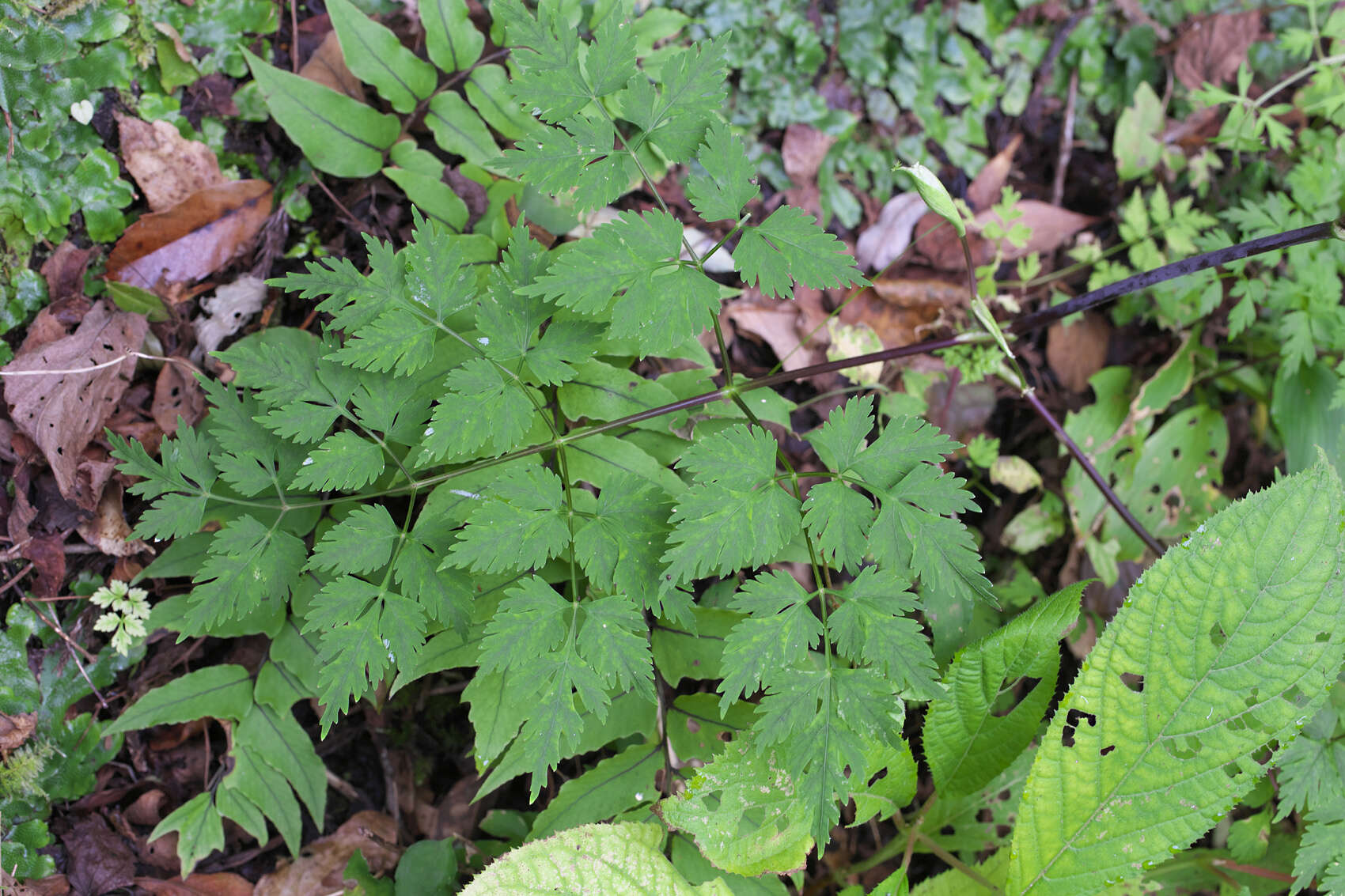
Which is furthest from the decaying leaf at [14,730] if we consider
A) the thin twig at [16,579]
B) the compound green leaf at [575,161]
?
the compound green leaf at [575,161]

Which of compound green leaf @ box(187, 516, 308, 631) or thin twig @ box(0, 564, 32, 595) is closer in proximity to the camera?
compound green leaf @ box(187, 516, 308, 631)

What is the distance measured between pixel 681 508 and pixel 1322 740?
200 cm

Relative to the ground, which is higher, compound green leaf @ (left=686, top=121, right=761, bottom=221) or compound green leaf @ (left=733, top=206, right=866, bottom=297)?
compound green leaf @ (left=686, top=121, right=761, bottom=221)

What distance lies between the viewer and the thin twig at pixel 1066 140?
3.32 metres

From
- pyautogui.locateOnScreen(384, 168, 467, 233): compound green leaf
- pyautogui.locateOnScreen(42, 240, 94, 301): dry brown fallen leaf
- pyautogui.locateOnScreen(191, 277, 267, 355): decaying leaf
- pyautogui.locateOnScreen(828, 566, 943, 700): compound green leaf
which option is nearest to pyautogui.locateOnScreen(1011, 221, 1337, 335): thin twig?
pyautogui.locateOnScreen(828, 566, 943, 700): compound green leaf

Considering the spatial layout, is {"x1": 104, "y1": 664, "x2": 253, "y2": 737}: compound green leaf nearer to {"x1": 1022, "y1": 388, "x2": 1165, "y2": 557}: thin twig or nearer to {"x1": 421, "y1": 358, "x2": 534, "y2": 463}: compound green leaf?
{"x1": 421, "y1": 358, "x2": 534, "y2": 463}: compound green leaf

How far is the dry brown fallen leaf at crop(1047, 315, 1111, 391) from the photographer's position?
3164 millimetres

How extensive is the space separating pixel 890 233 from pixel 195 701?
2.76 metres

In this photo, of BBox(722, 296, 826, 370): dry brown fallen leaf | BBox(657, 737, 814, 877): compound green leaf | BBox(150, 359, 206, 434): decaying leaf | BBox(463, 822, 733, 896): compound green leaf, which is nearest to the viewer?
BBox(463, 822, 733, 896): compound green leaf

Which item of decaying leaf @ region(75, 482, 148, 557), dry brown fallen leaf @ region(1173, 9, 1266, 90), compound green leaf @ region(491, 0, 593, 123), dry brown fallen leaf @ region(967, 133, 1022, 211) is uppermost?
dry brown fallen leaf @ region(1173, 9, 1266, 90)

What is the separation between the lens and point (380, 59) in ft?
7.21

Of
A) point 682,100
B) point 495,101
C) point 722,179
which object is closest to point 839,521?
point 722,179

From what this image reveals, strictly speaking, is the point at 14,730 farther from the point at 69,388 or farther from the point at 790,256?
the point at 790,256

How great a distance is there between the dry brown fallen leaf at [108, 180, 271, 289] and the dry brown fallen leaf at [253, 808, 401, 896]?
5.43ft
